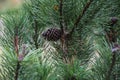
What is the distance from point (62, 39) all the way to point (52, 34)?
2 cm

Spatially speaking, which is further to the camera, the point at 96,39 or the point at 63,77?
the point at 96,39

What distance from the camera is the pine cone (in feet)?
→ 1.74

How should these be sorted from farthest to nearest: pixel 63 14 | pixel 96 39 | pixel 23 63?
pixel 96 39 < pixel 63 14 < pixel 23 63

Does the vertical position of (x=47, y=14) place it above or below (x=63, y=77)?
above

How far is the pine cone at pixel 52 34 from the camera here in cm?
53

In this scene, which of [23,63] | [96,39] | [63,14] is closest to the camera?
[23,63]

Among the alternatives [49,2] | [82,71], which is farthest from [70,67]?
[49,2]

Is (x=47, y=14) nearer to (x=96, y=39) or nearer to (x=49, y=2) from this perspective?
(x=49, y=2)

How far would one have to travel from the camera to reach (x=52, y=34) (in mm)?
536

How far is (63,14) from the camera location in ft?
1.71

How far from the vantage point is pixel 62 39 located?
0.54 meters

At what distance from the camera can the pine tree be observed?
0.46 metres

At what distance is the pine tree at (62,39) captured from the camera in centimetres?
46

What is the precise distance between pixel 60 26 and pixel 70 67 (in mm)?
86
